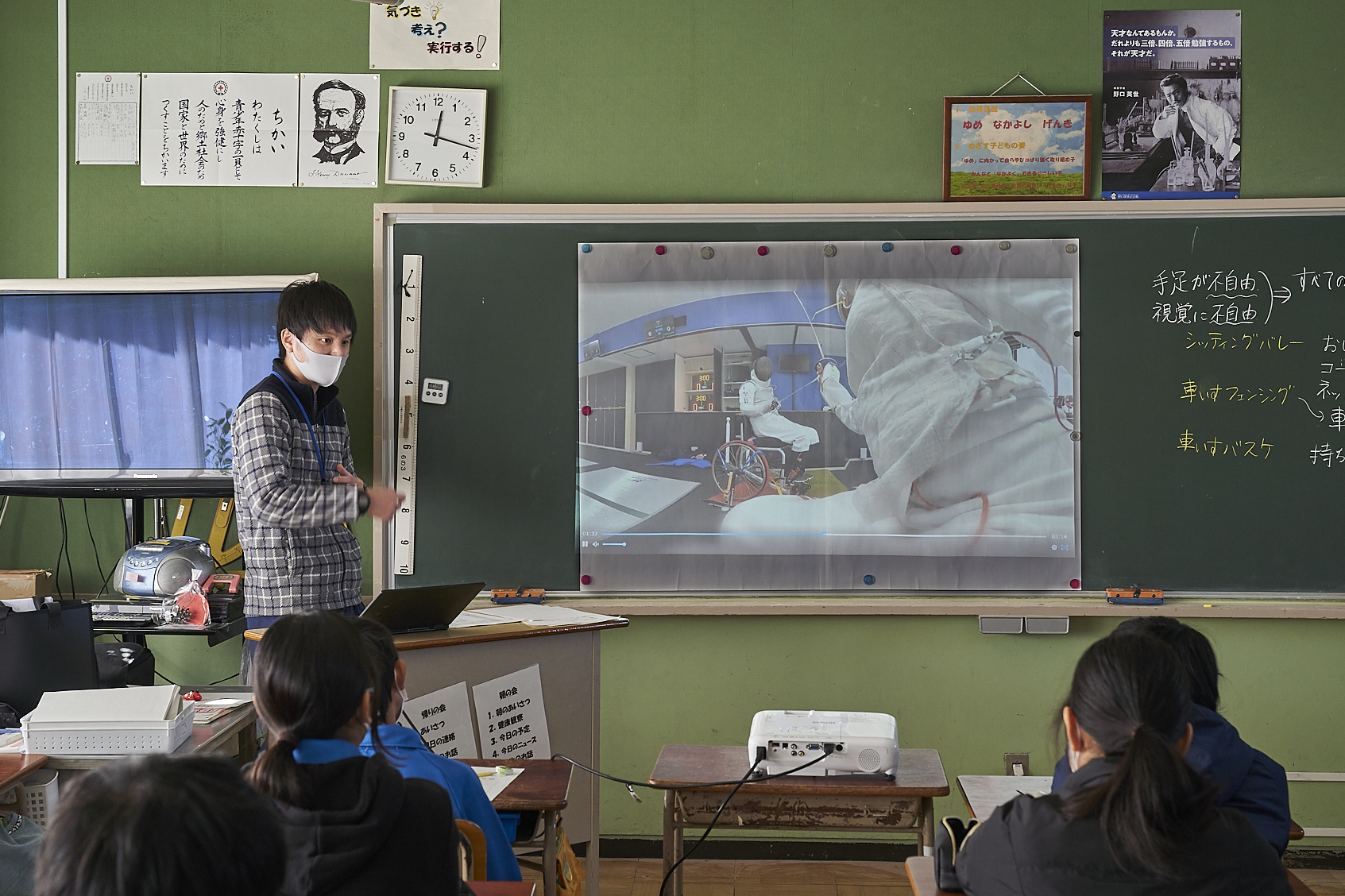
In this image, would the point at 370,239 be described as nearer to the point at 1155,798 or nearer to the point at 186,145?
the point at 186,145

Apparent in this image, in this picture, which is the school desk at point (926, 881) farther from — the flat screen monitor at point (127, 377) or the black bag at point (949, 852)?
the flat screen monitor at point (127, 377)

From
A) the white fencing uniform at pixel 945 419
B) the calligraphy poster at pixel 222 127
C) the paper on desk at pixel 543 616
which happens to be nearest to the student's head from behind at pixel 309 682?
the paper on desk at pixel 543 616

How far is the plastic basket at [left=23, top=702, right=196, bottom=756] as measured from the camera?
6.30ft

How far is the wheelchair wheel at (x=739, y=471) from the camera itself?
3330 millimetres

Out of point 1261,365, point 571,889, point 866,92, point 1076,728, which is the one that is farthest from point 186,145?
point 1261,365

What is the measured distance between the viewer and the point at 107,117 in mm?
3365

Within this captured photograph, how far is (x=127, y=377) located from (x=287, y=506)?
1.22 m

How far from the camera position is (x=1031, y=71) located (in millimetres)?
3305

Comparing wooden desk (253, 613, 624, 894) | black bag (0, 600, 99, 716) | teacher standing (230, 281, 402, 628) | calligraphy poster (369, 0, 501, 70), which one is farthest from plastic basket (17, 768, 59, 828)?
calligraphy poster (369, 0, 501, 70)

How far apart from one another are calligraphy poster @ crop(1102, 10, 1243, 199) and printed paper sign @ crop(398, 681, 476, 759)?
2.56 meters

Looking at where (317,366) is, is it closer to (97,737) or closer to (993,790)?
(97,737)

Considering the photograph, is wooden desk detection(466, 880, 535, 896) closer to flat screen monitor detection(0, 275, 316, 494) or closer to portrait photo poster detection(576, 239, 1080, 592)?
portrait photo poster detection(576, 239, 1080, 592)

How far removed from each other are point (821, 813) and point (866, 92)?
91.5 inches

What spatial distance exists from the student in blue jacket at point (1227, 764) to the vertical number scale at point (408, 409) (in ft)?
7.54
